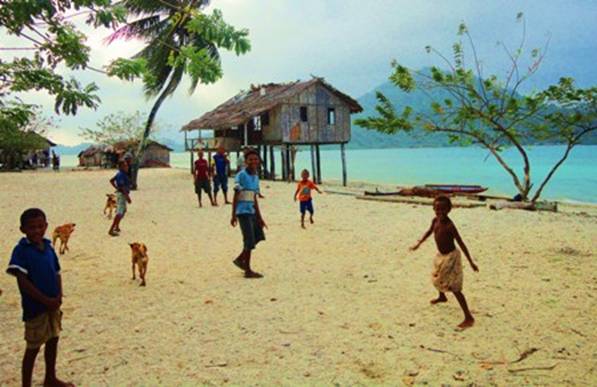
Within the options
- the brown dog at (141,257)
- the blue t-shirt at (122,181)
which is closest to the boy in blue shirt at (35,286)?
the brown dog at (141,257)

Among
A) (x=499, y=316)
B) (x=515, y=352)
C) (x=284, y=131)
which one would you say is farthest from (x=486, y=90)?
(x=284, y=131)

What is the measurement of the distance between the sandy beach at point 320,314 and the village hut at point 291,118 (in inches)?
793

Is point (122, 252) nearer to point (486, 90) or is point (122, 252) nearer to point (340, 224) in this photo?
point (340, 224)

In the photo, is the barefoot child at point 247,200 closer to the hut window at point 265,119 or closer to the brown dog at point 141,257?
the brown dog at point 141,257

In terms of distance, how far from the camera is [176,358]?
435cm

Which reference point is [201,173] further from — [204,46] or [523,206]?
[523,206]

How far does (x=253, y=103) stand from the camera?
3341cm

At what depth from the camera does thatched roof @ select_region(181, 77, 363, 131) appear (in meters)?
30.1

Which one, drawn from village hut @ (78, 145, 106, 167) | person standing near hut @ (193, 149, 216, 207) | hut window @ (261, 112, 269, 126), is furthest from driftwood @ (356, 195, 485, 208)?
village hut @ (78, 145, 106, 167)

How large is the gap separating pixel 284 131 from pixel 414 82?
15438 mm

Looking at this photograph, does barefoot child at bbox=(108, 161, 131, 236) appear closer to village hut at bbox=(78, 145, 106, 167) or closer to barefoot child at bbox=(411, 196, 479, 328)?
barefoot child at bbox=(411, 196, 479, 328)

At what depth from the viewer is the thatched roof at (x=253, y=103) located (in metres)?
30.1

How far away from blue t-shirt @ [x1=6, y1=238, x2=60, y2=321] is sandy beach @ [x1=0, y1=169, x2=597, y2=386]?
800 millimetres

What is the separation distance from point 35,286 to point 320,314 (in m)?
3.01
